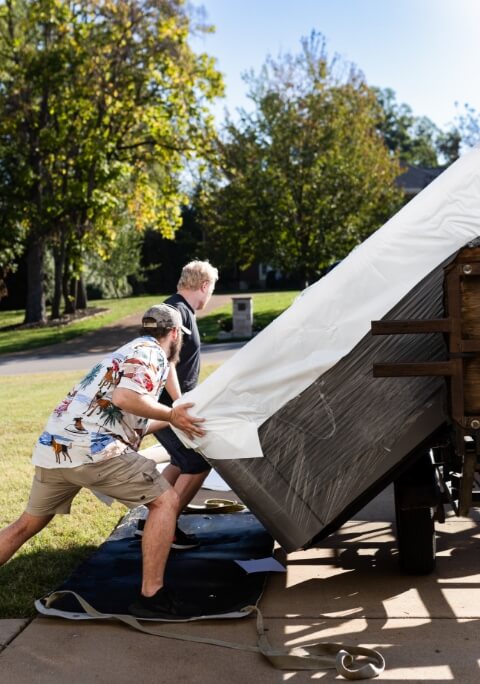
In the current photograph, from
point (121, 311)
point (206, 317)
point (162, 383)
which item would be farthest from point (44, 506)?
point (121, 311)

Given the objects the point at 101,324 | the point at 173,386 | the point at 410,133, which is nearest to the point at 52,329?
the point at 101,324

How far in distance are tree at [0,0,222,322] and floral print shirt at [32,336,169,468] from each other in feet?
77.4

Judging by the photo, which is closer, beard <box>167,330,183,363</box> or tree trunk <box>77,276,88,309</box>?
beard <box>167,330,183,363</box>

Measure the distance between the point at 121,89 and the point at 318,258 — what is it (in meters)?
8.50

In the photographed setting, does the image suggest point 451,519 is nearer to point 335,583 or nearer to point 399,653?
point 335,583

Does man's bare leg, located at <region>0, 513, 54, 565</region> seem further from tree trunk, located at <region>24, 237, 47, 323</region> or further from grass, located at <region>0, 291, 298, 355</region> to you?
tree trunk, located at <region>24, 237, 47, 323</region>

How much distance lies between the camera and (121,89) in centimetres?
2728

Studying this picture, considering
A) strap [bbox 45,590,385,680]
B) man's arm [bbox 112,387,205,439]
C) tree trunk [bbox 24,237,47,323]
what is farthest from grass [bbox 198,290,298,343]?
→ strap [bbox 45,590,385,680]

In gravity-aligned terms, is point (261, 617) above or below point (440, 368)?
below

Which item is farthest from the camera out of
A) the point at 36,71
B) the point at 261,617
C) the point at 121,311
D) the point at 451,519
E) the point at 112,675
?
the point at 121,311

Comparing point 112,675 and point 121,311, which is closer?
point 112,675

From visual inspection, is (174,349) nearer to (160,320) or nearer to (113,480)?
(160,320)

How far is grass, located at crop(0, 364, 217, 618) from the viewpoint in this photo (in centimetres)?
469

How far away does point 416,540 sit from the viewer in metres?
4.69
